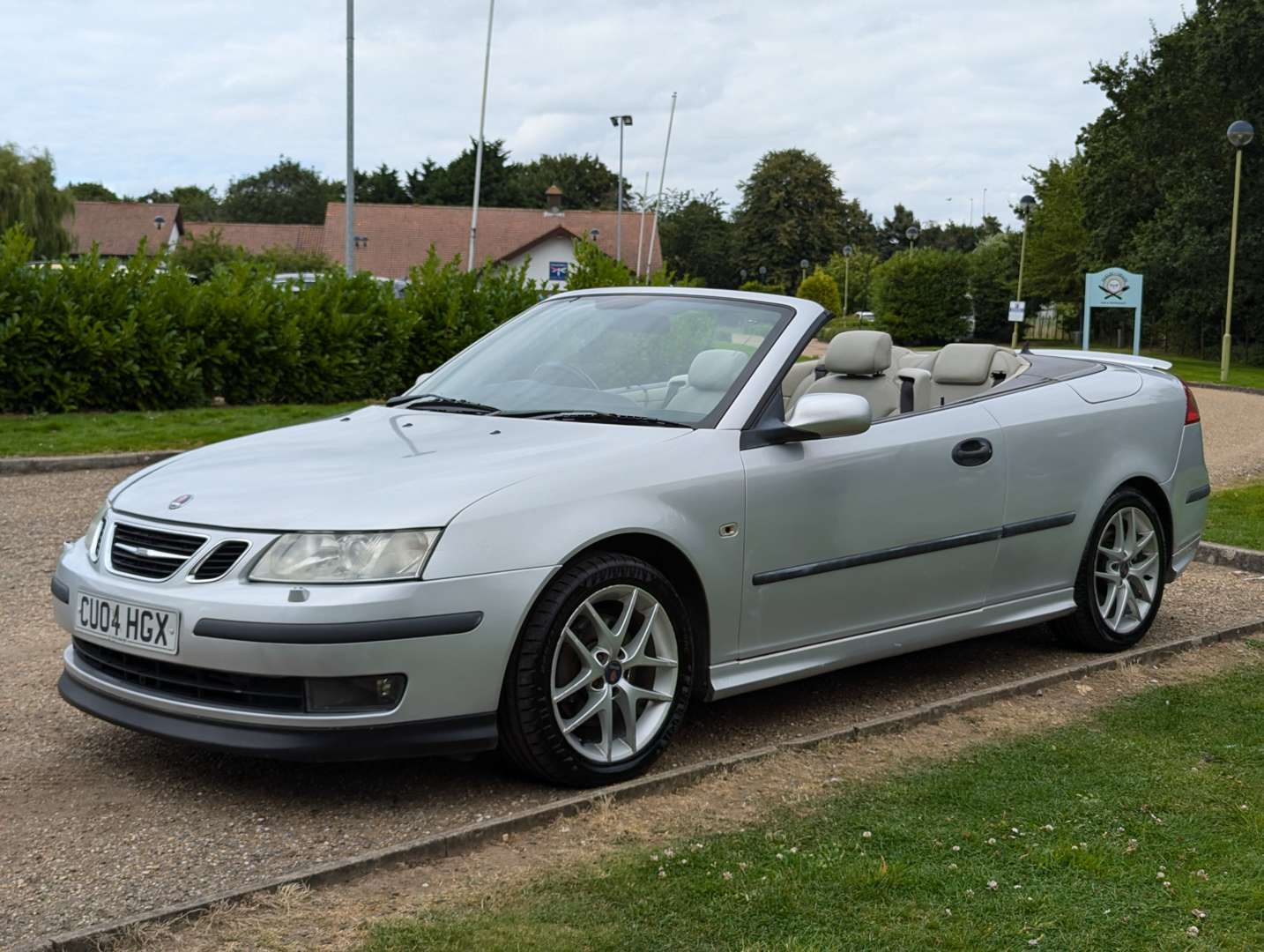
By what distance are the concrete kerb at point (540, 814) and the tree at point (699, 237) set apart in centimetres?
9875

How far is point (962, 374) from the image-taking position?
621cm

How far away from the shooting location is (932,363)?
6473 millimetres

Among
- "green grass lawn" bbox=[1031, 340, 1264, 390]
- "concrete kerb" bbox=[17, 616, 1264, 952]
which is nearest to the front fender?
"concrete kerb" bbox=[17, 616, 1264, 952]

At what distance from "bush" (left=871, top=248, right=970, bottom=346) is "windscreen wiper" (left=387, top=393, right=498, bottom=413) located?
5413 cm

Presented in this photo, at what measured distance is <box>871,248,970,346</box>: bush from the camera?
58875mm

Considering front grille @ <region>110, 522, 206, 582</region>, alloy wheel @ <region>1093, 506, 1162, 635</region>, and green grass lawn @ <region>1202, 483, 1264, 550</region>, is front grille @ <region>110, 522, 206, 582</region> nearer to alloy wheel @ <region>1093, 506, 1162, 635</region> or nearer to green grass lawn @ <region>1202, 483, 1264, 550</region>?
alloy wheel @ <region>1093, 506, 1162, 635</region>

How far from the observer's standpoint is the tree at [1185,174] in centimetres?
Result: 4447

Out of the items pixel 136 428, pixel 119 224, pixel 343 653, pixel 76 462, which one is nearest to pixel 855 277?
pixel 119 224

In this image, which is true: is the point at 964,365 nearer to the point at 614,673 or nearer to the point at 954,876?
the point at 614,673

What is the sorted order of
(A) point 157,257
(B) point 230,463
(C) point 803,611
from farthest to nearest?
(A) point 157,257, (C) point 803,611, (B) point 230,463

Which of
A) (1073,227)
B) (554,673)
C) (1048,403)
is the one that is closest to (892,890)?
(554,673)

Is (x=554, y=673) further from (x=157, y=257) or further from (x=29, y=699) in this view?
(x=157, y=257)

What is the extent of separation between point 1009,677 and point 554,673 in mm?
2511

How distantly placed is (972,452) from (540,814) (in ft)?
7.74
